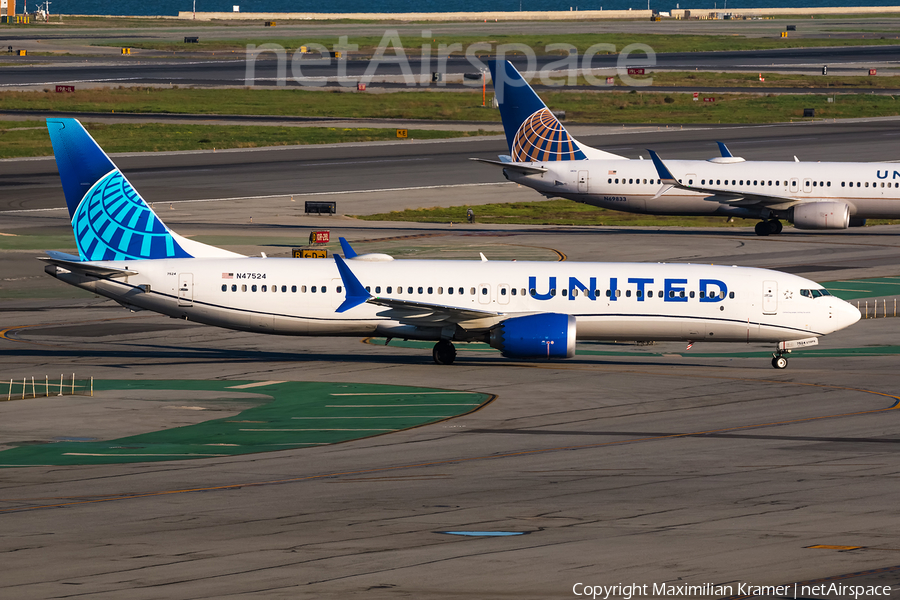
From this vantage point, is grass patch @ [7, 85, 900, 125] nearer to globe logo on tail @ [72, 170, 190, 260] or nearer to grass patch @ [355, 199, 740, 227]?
grass patch @ [355, 199, 740, 227]

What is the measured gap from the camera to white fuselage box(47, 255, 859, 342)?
162 feet

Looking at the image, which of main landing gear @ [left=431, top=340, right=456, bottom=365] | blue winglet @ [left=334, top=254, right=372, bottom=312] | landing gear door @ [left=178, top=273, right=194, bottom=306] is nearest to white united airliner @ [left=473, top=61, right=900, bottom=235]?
main landing gear @ [left=431, top=340, right=456, bottom=365]

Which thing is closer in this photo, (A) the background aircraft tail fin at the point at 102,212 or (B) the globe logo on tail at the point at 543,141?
(A) the background aircraft tail fin at the point at 102,212

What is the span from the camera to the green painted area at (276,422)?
3594 cm

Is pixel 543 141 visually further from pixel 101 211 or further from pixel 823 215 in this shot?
pixel 101 211

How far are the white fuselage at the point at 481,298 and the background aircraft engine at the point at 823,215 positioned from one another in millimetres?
35522

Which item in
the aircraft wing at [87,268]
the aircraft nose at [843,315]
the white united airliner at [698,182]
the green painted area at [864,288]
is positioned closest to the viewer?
the aircraft wing at [87,268]

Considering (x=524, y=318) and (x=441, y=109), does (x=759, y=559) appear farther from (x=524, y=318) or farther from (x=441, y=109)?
(x=441, y=109)

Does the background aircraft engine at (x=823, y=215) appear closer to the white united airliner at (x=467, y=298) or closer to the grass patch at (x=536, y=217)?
the grass patch at (x=536, y=217)

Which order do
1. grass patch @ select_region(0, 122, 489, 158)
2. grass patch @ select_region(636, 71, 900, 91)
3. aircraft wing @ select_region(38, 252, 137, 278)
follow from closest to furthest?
aircraft wing @ select_region(38, 252, 137, 278) → grass patch @ select_region(0, 122, 489, 158) → grass patch @ select_region(636, 71, 900, 91)

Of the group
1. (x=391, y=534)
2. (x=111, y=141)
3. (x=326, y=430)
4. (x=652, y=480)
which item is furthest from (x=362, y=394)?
(x=111, y=141)

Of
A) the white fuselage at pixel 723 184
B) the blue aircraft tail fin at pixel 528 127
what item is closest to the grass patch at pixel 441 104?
the blue aircraft tail fin at pixel 528 127

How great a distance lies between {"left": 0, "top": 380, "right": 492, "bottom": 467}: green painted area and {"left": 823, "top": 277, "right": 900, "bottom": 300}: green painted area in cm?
2888

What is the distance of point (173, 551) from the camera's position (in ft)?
84.4
